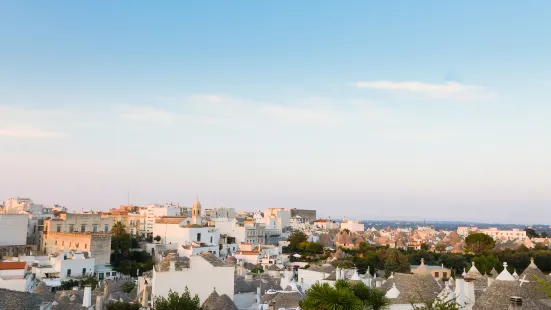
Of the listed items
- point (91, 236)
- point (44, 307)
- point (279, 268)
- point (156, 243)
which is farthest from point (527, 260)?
point (44, 307)

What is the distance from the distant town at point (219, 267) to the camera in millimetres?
19500

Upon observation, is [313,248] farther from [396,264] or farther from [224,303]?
[224,303]

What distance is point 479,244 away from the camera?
57.8 metres

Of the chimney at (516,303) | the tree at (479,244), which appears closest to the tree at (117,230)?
the tree at (479,244)

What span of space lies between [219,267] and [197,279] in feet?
3.48

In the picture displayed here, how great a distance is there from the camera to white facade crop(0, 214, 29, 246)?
47.7 metres

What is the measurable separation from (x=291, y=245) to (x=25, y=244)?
28004 mm

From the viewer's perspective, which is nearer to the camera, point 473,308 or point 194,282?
point 473,308

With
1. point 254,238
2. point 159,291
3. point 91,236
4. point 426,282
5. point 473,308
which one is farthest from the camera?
point 254,238

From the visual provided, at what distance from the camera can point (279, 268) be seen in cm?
4641

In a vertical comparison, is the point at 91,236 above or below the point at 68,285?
above

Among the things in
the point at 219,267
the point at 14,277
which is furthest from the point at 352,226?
the point at 219,267

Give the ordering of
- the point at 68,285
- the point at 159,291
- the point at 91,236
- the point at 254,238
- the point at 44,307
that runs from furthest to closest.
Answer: the point at 254,238
the point at 91,236
the point at 68,285
the point at 159,291
the point at 44,307

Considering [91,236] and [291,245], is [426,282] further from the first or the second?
[291,245]
